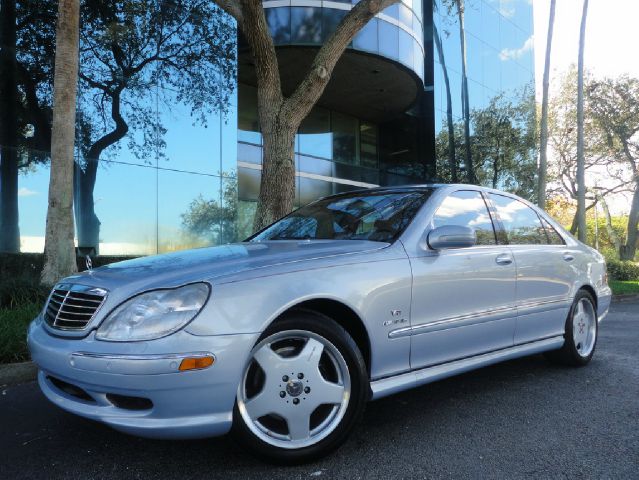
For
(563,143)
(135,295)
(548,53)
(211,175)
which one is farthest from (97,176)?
(563,143)

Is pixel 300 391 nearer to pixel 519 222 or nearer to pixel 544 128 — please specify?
pixel 519 222

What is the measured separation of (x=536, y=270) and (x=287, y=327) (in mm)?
2386

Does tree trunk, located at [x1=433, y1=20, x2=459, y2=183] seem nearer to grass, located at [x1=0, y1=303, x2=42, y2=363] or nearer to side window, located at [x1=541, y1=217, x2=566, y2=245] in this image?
side window, located at [x1=541, y1=217, x2=566, y2=245]

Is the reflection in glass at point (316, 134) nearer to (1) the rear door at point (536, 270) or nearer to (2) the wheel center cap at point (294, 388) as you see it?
(1) the rear door at point (536, 270)

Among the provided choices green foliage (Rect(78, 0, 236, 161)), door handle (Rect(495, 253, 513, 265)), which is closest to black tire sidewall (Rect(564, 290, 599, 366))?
door handle (Rect(495, 253, 513, 265))

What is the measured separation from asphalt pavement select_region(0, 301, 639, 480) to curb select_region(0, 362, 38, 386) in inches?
3.9

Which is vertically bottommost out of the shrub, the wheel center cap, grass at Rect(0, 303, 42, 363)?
the shrub

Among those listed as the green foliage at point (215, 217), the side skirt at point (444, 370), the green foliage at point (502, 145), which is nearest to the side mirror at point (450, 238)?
the side skirt at point (444, 370)

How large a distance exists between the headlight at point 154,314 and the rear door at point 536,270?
8.13 ft

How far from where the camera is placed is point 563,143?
2859 centimetres

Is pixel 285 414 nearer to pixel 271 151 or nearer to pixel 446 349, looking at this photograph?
pixel 446 349

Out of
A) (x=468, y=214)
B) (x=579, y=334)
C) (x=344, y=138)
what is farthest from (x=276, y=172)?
(x=344, y=138)

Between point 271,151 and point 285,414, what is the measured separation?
501 centimetres

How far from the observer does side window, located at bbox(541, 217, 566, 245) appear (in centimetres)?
453
